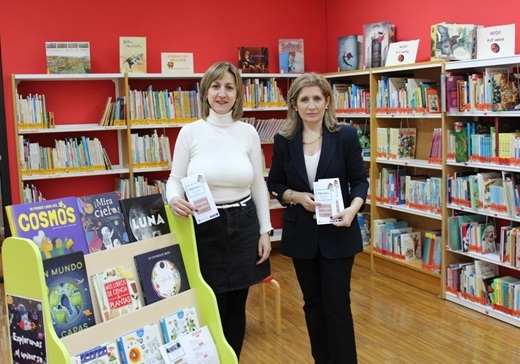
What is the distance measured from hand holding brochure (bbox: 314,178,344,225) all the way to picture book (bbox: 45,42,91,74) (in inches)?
129

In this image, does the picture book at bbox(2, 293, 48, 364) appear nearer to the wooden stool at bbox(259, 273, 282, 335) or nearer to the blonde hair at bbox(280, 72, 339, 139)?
the blonde hair at bbox(280, 72, 339, 139)

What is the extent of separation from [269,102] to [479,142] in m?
2.31

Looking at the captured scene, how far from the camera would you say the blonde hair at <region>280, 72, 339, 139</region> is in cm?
279

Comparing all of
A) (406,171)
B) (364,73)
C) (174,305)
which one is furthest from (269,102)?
(174,305)

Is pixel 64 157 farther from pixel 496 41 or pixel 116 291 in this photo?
pixel 496 41

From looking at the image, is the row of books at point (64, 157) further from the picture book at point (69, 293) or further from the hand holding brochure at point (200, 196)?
the picture book at point (69, 293)

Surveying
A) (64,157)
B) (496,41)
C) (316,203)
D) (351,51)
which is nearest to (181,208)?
(316,203)

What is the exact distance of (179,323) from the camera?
2.27 metres

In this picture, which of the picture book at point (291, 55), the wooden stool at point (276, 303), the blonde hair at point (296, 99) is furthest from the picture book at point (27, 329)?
the picture book at point (291, 55)

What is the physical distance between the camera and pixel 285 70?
6.18 metres

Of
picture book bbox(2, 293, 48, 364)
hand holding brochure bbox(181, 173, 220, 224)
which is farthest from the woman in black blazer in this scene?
picture book bbox(2, 293, 48, 364)

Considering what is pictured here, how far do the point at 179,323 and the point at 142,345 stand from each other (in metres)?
0.19

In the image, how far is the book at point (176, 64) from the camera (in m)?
5.63

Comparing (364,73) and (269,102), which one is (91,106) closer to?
(269,102)
